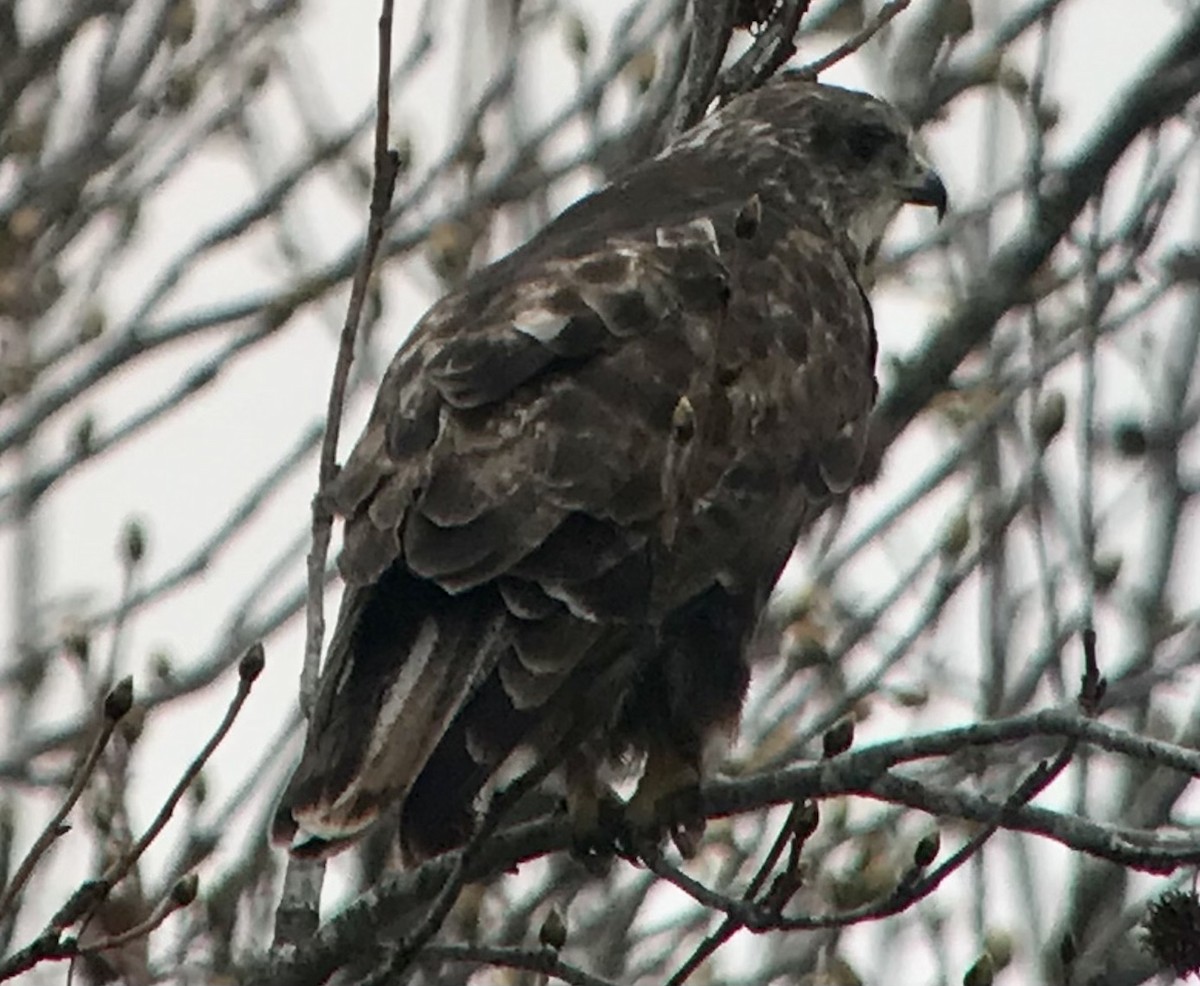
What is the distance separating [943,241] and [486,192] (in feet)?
3.44

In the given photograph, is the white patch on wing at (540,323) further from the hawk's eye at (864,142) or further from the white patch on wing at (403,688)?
the hawk's eye at (864,142)

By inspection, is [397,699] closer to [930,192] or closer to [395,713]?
[395,713]

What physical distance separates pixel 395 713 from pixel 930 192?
7.83ft

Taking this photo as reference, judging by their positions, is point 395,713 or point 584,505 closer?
point 395,713

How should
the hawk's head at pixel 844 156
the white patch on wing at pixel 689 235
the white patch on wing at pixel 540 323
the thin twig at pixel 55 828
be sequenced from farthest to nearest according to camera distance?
the hawk's head at pixel 844 156, the white patch on wing at pixel 689 235, the white patch on wing at pixel 540 323, the thin twig at pixel 55 828

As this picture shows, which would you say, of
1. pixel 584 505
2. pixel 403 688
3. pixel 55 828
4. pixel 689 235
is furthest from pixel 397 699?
pixel 689 235

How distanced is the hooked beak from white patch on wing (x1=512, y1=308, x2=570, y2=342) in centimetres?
163

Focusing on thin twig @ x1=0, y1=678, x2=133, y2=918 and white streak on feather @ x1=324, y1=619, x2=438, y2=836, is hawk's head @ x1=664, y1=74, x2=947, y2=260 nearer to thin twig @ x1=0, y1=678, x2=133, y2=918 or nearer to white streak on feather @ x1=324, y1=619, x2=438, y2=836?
white streak on feather @ x1=324, y1=619, x2=438, y2=836

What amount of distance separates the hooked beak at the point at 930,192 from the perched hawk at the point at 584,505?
2.30ft

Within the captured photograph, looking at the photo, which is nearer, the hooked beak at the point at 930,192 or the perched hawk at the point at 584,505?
the perched hawk at the point at 584,505

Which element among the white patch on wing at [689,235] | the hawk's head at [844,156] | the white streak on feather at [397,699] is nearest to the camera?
the white streak on feather at [397,699]

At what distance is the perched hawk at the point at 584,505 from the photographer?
4.21 m

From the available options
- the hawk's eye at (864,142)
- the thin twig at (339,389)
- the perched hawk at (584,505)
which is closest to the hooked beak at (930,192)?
the hawk's eye at (864,142)

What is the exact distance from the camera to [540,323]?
15.5ft
